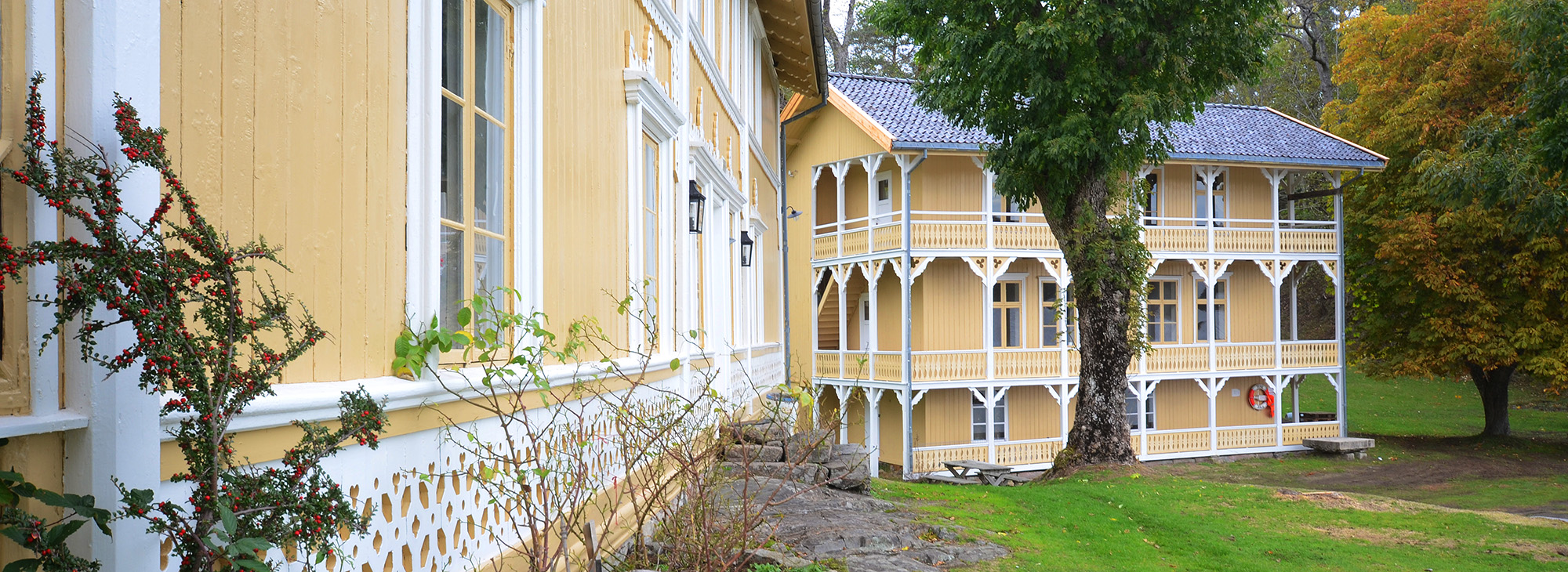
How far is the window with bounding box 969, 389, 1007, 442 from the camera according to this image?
78.3ft

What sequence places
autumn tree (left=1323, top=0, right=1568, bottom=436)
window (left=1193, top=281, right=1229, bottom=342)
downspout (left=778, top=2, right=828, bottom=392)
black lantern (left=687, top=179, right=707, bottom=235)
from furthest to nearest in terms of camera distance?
window (left=1193, top=281, right=1229, bottom=342)
autumn tree (left=1323, top=0, right=1568, bottom=436)
downspout (left=778, top=2, right=828, bottom=392)
black lantern (left=687, top=179, right=707, bottom=235)

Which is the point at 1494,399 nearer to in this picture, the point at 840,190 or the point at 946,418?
the point at 946,418

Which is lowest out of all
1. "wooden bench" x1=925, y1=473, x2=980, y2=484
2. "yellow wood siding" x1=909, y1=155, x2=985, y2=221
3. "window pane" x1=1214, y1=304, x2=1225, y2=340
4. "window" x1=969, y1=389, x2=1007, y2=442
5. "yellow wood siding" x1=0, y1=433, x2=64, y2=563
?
"wooden bench" x1=925, y1=473, x2=980, y2=484

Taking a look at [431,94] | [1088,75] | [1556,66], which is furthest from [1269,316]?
[431,94]

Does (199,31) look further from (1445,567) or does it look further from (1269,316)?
(1269,316)

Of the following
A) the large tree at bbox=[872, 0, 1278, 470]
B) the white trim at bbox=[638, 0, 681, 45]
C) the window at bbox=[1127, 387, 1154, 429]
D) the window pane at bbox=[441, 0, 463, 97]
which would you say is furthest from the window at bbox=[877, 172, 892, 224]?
the window pane at bbox=[441, 0, 463, 97]

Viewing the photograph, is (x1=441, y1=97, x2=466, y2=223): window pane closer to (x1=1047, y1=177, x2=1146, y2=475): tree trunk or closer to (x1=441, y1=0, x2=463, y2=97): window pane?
(x1=441, y1=0, x2=463, y2=97): window pane

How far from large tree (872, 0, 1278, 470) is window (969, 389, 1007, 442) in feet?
27.2

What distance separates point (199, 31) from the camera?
2.18 m

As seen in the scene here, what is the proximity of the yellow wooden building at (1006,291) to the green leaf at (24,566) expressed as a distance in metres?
20.7

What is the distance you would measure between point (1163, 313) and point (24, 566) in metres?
25.9

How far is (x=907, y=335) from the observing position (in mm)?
22719

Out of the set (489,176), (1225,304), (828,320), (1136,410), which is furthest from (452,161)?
(1225,304)

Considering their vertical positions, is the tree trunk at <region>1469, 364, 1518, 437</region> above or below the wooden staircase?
below
